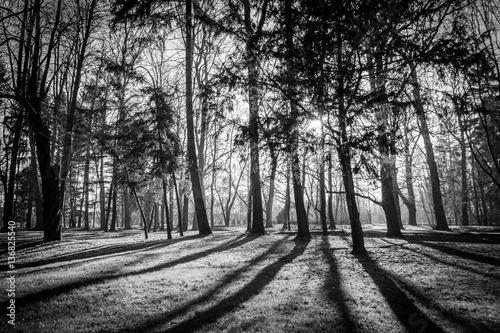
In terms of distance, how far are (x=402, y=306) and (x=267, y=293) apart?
2228 millimetres

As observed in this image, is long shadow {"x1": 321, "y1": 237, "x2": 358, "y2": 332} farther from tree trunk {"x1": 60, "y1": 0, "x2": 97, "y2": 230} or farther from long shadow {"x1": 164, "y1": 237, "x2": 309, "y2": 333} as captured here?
tree trunk {"x1": 60, "y1": 0, "x2": 97, "y2": 230}

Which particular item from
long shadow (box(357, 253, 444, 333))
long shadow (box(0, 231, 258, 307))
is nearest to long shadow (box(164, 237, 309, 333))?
long shadow (box(357, 253, 444, 333))

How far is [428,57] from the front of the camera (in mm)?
5227

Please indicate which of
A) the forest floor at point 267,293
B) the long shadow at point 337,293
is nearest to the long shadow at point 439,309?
the forest floor at point 267,293

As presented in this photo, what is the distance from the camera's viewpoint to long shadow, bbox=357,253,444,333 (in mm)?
3513

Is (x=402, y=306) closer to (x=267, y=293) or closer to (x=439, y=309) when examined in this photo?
(x=439, y=309)

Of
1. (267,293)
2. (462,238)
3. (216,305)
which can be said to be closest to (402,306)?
(267,293)

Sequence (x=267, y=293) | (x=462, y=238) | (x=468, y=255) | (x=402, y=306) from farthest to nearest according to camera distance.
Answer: (x=462, y=238) < (x=468, y=255) < (x=267, y=293) < (x=402, y=306)

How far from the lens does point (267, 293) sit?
16.5 ft

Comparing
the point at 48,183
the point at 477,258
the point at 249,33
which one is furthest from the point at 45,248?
the point at 477,258

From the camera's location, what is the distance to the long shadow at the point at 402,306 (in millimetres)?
3513

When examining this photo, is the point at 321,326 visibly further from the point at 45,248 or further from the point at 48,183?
the point at 48,183

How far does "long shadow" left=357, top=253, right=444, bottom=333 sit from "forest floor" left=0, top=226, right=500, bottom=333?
17 mm

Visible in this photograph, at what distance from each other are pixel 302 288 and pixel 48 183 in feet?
40.0
